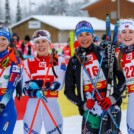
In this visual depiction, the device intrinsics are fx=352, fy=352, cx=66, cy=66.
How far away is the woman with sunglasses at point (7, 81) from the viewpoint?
3889 millimetres

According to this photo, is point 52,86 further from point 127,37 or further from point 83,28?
point 127,37

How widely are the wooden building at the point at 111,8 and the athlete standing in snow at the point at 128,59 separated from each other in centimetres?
4222

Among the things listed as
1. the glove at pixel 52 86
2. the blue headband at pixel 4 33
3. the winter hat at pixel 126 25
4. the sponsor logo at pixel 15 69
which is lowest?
the glove at pixel 52 86

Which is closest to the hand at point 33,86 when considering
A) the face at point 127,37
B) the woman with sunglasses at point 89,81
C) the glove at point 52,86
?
the glove at point 52,86

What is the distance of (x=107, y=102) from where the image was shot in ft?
11.8

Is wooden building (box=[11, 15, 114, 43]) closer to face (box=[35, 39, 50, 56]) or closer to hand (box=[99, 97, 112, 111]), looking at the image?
face (box=[35, 39, 50, 56])

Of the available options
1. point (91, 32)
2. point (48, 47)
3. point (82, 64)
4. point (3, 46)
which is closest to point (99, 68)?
point (82, 64)

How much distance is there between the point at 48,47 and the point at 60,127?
95 centimetres

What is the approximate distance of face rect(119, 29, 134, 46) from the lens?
12.5ft

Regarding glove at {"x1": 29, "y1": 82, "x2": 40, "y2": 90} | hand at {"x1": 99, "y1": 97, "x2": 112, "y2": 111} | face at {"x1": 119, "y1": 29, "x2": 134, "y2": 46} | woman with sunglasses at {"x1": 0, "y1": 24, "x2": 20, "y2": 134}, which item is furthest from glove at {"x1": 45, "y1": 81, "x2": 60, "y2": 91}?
face at {"x1": 119, "y1": 29, "x2": 134, "y2": 46}

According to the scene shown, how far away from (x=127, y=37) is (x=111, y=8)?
45.7 metres

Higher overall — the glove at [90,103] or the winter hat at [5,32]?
the winter hat at [5,32]

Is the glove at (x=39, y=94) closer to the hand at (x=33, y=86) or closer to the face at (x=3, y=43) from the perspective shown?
the hand at (x=33, y=86)

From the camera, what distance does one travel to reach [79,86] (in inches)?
152
